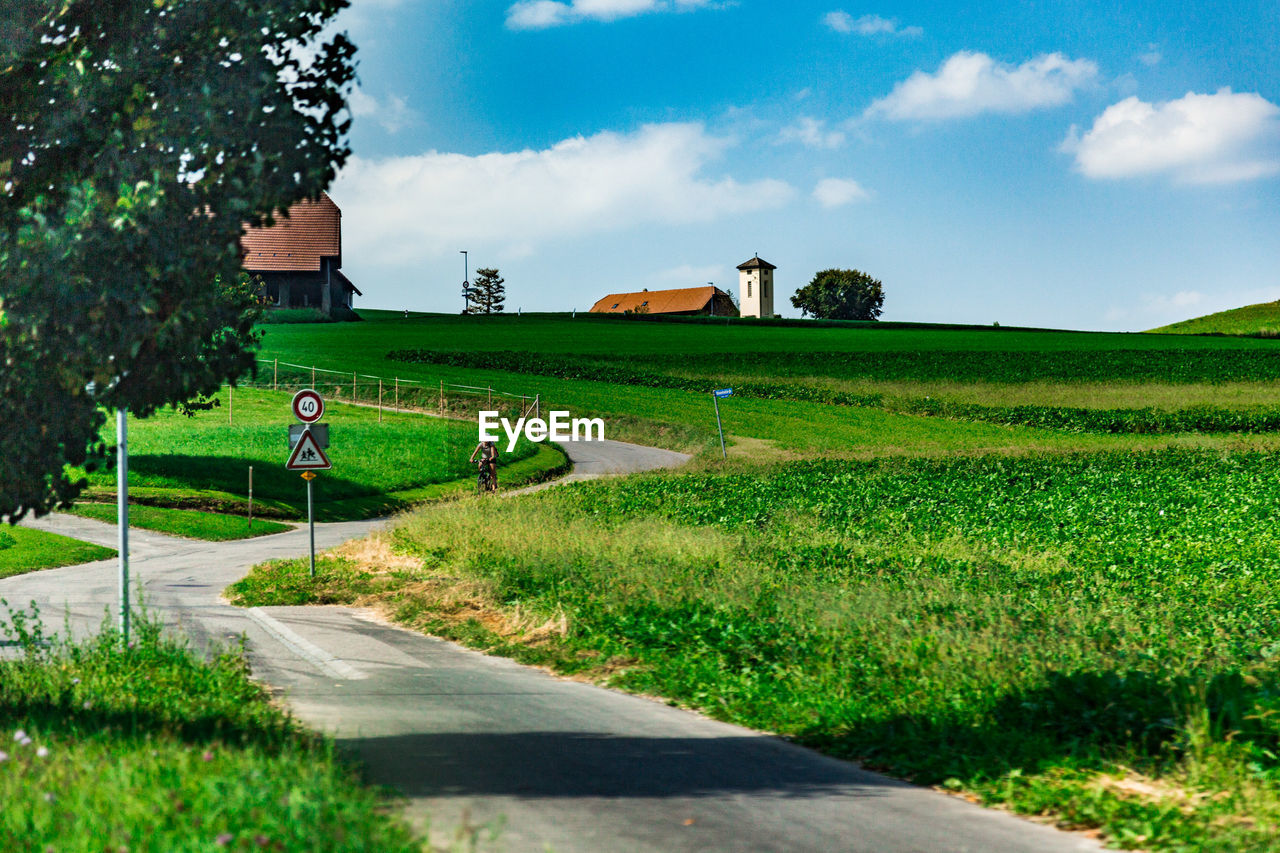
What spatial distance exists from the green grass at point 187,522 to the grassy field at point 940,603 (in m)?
9.78

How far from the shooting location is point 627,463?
4612 cm

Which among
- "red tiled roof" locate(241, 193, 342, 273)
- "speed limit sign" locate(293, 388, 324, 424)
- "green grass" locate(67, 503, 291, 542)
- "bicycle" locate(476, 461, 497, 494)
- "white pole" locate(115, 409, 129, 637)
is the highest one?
"red tiled roof" locate(241, 193, 342, 273)

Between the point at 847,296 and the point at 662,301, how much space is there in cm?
2857

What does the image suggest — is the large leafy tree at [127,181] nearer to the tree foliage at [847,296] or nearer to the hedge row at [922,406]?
the hedge row at [922,406]

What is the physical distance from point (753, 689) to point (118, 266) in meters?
5.94

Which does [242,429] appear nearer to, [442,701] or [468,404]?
[468,404]

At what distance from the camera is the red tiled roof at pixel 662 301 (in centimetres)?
14975

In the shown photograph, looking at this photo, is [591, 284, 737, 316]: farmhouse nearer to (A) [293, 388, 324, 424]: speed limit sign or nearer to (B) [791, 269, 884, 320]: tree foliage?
(B) [791, 269, 884, 320]: tree foliage

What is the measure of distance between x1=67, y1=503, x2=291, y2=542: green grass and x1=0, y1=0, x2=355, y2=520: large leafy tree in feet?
73.1

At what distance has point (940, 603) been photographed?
11.2 metres

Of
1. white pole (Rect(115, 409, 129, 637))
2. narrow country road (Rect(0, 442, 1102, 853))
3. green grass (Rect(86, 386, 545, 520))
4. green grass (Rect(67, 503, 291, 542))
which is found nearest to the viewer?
narrow country road (Rect(0, 442, 1102, 853))

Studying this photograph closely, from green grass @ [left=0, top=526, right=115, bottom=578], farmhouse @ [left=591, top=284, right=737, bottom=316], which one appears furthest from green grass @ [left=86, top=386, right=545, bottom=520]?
farmhouse @ [left=591, top=284, right=737, bottom=316]

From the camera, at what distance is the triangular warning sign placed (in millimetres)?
19078

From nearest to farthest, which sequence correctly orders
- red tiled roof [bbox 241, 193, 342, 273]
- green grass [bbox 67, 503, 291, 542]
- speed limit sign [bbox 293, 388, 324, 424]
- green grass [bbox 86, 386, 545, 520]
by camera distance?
speed limit sign [bbox 293, 388, 324, 424]
green grass [bbox 67, 503, 291, 542]
green grass [bbox 86, 386, 545, 520]
red tiled roof [bbox 241, 193, 342, 273]
